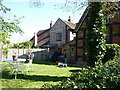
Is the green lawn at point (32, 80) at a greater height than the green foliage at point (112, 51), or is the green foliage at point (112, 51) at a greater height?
the green foliage at point (112, 51)

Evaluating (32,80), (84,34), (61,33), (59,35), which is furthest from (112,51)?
(59,35)

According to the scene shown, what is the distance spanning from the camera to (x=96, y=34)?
6.87 metres

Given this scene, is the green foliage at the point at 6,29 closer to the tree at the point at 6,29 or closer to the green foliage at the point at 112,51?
the tree at the point at 6,29

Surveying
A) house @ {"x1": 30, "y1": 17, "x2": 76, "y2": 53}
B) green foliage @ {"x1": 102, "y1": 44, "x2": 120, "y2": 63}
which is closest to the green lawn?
green foliage @ {"x1": 102, "y1": 44, "x2": 120, "y2": 63}

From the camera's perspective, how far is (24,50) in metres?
17.8

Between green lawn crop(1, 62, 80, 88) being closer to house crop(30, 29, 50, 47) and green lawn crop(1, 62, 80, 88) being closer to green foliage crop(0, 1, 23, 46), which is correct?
green foliage crop(0, 1, 23, 46)

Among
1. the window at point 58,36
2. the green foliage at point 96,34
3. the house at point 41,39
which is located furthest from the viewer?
the house at point 41,39

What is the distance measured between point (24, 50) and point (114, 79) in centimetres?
1611

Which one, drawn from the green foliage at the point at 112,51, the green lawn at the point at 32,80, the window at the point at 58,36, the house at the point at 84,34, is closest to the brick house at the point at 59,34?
Result: the window at the point at 58,36

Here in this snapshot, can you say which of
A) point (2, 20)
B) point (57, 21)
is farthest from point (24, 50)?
point (2, 20)

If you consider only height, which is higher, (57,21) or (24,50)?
(57,21)

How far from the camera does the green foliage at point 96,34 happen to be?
22.6 ft

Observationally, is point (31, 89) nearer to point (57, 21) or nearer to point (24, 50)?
point (24, 50)

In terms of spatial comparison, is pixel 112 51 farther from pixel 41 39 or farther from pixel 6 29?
pixel 41 39
